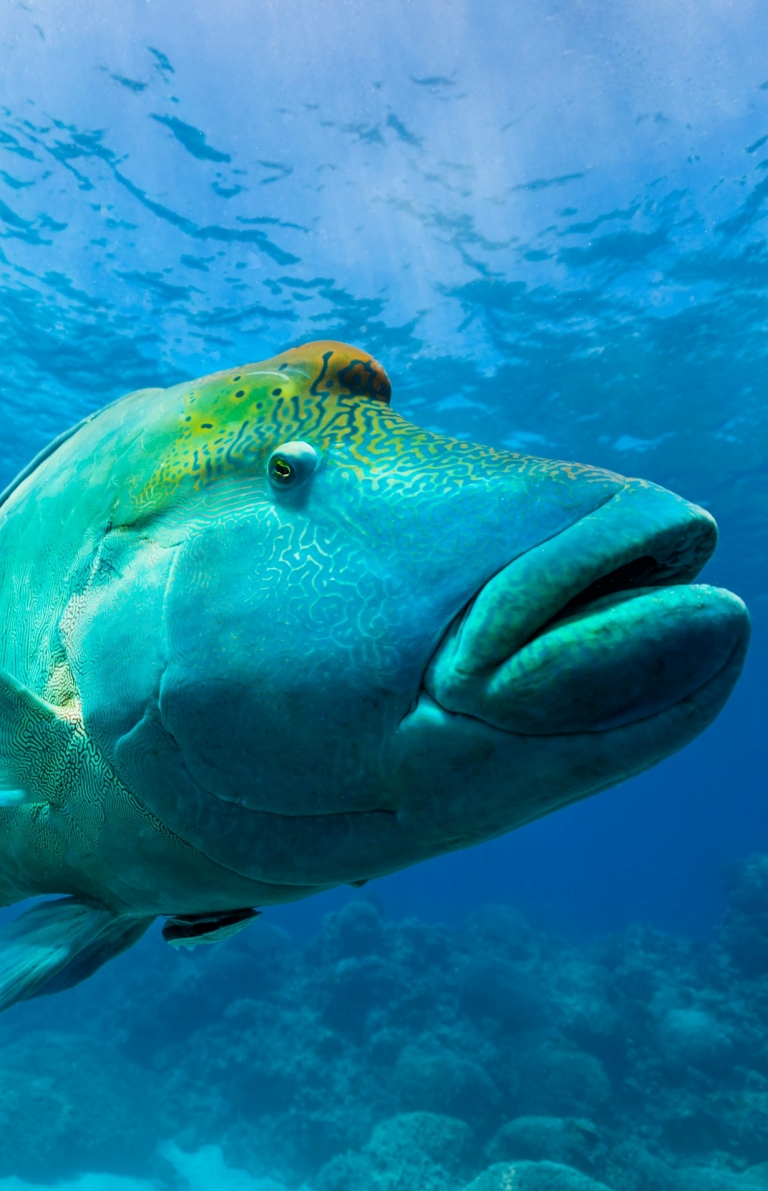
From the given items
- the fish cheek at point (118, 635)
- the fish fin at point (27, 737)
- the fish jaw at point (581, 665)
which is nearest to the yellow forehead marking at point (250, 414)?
the fish cheek at point (118, 635)

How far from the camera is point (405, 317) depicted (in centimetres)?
1667

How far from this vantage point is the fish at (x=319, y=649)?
1.10 m

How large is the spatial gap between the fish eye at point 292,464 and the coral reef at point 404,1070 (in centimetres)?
1099

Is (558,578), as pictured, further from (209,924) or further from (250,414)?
(209,924)

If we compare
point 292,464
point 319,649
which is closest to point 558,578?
point 319,649

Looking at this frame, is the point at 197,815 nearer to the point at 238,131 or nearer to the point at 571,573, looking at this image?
the point at 571,573

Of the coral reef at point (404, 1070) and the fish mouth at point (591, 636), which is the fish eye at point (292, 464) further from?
the coral reef at point (404, 1070)

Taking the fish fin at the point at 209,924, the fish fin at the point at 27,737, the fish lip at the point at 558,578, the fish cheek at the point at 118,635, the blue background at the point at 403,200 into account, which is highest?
the blue background at the point at 403,200

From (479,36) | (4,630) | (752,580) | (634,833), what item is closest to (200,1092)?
(4,630)

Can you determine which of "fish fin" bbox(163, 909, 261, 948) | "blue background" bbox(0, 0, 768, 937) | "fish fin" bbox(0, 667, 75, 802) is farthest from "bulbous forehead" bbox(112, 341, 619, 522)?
"blue background" bbox(0, 0, 768, 937)

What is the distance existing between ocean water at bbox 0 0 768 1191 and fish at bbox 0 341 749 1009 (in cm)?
1045

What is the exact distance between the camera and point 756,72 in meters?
12.9

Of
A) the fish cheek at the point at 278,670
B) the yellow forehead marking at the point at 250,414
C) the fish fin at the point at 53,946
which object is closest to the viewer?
the fish cheek at the point at 278,670

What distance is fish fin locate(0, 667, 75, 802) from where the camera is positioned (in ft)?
4.99
